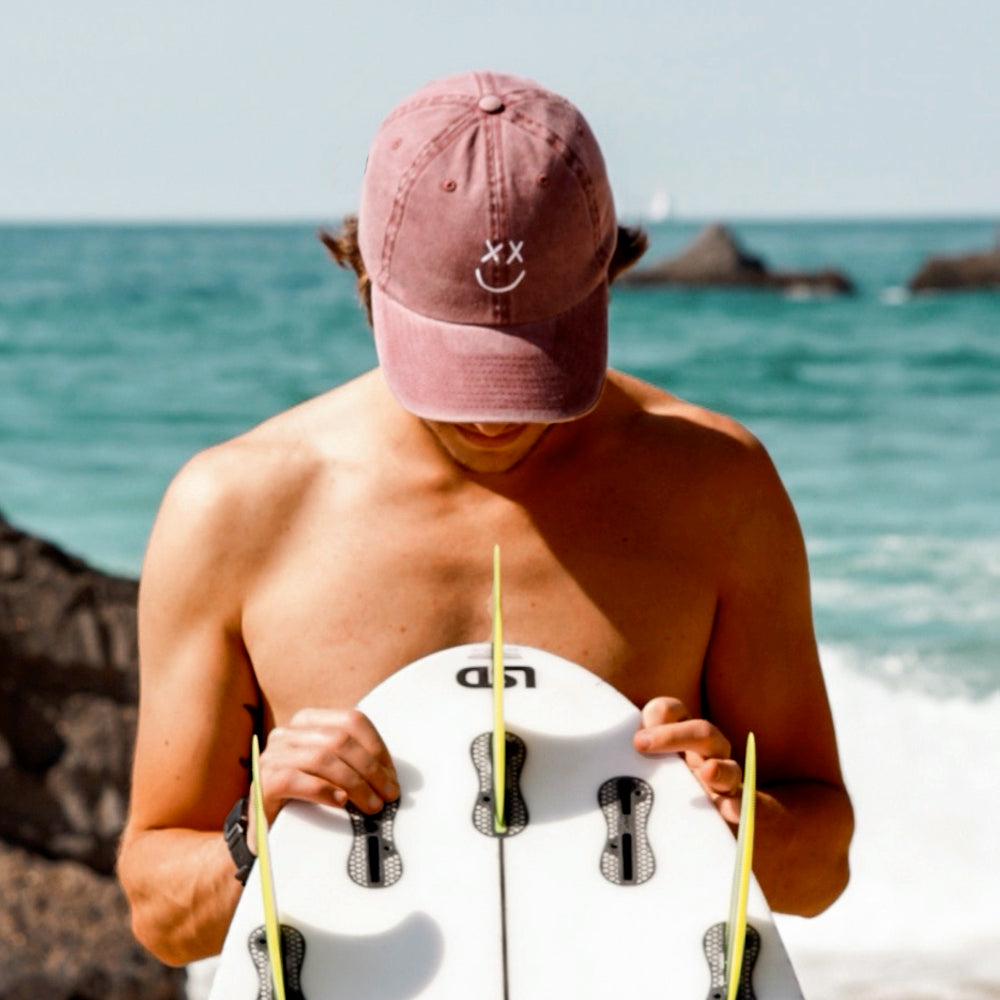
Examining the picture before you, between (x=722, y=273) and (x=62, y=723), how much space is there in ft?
98.6

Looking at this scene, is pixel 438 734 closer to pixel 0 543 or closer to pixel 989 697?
pixel 0 543

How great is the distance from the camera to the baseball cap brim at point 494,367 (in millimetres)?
1931

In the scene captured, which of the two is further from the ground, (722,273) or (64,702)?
(64,702)

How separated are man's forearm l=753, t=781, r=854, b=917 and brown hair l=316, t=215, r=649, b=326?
0.66 metres

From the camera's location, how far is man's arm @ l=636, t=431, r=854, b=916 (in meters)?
2.19

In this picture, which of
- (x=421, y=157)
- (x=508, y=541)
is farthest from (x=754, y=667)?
(x=421, y=157)

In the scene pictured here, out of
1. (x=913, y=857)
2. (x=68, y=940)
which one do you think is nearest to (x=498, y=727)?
(x=68, y=940)

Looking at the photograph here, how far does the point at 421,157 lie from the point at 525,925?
0.86 meters

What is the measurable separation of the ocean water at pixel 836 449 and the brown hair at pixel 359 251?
15.4 ft

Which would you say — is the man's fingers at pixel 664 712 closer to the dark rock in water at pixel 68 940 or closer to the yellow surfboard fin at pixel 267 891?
the yellow surfboard fin at pixel 267 891

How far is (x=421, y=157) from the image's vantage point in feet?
6.44

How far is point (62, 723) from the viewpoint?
20.9 ft

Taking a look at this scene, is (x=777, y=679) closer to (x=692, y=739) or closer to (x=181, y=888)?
(x=692, y=739)

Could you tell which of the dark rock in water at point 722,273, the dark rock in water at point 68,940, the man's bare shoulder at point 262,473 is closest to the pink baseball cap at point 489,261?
the man's bare shoulder at point 262,473
